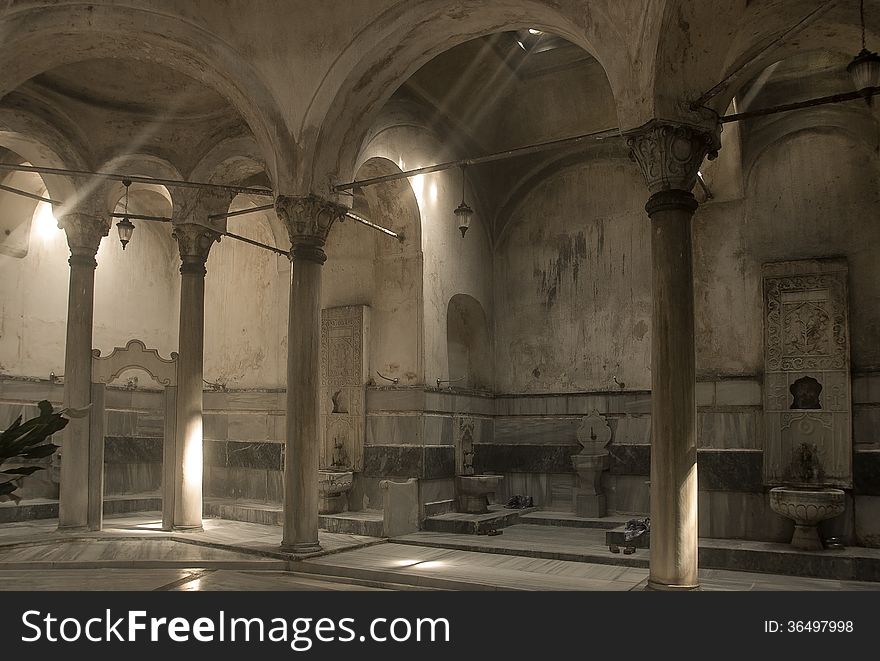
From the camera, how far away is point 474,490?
12648 millimetres

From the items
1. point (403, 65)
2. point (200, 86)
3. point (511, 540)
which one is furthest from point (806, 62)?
point (200, 86)

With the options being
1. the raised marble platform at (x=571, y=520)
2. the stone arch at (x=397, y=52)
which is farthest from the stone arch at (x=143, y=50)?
the raised marble platform at (x=571, y=520)

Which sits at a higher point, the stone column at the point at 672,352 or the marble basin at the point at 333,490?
the stone column at the point at 672,352

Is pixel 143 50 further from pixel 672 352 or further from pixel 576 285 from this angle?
pixel 576 285

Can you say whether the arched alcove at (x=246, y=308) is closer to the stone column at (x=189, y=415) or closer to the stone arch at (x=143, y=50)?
the stone column at (x=189, y=415)

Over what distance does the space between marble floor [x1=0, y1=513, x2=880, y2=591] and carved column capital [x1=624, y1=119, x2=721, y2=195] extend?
157 inches

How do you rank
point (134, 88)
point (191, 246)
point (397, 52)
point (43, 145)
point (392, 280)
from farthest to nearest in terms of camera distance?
point (392, 280)
point (191, 246)
point (134, 88)
point (43, 145)
point (397, 52)

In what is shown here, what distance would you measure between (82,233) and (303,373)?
16.3 ft

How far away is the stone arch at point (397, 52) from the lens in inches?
313

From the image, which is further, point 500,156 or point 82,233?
point 82,233

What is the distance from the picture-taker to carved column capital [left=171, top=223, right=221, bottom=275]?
1241 cm

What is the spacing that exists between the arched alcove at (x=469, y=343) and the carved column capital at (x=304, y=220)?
4069 mm

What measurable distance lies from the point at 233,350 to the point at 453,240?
5.23 m

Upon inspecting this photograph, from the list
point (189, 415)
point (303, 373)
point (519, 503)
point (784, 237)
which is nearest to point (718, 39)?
point (784, 237)
